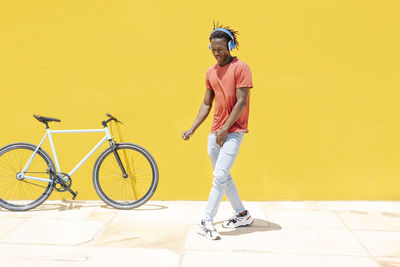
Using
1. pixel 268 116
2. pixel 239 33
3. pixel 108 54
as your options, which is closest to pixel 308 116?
pixel 268 116

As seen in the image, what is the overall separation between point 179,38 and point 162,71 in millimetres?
418

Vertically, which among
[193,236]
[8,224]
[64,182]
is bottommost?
[193,236]

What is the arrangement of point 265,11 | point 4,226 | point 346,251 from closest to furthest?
point 346,251
point 4,226
point 265,11

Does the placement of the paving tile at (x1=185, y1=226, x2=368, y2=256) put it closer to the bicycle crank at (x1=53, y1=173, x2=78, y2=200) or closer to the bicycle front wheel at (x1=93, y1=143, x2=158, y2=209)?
the bicycle front wheel at (x1=93, y1=143, x2=158, y2=209)

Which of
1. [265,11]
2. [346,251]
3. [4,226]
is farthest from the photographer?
[265,11]

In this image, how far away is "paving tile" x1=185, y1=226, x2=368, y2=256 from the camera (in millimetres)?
3377

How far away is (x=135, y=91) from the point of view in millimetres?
4551

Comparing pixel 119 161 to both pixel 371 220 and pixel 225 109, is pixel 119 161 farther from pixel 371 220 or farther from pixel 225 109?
pixel 371 220

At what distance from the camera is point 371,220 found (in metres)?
4.13

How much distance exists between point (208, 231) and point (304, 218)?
117cm

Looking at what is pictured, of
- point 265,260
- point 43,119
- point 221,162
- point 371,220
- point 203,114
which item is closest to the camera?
point 265,260

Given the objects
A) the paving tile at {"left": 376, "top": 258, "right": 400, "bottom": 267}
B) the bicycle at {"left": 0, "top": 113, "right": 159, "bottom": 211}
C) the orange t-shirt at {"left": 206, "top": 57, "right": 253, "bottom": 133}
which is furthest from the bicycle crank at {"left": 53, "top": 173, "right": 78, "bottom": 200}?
the paving tile at {"left": 376, "top": 258, "right": 400, "bottom": 267}

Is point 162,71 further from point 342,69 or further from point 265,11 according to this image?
point 342,69

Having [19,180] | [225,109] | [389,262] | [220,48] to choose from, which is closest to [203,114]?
[225,109]
